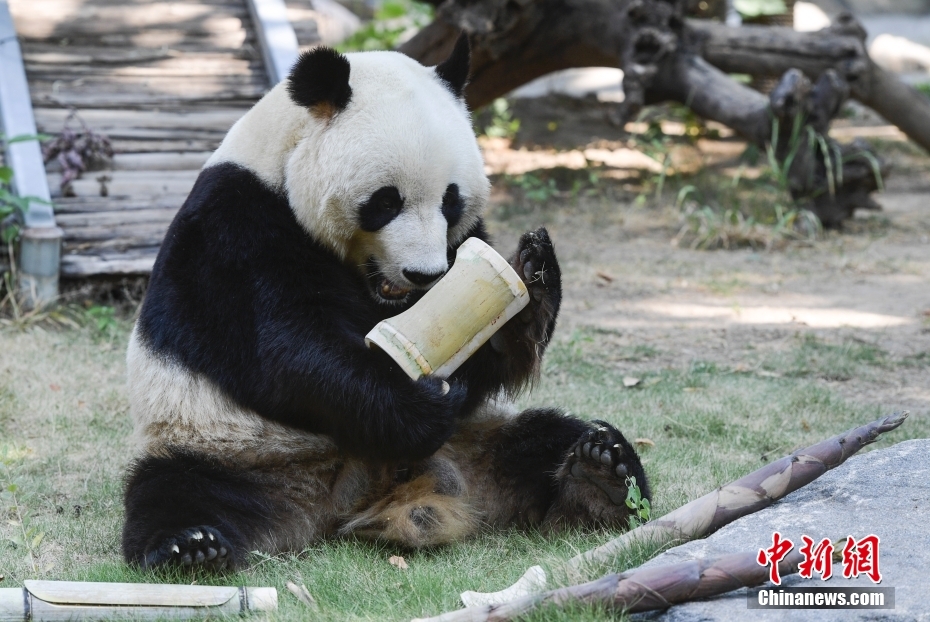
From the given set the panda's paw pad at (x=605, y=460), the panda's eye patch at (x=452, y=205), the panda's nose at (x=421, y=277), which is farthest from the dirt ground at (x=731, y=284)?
the panda's nose at (x=421, y=277)

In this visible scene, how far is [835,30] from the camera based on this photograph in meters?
9.23

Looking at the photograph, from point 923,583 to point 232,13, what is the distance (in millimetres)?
7578

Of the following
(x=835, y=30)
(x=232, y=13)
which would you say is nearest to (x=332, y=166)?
(x=232, y=13)

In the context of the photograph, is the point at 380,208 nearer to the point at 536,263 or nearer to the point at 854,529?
the point at 536,263

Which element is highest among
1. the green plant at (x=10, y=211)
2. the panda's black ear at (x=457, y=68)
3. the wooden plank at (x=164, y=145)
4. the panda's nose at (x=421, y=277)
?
→ the panda's black ear at (x=457, y=68)

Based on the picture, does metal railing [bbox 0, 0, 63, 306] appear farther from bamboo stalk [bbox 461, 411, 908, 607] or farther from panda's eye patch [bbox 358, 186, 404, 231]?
bamboo stalk [bbox 461, 411, 908, 607]

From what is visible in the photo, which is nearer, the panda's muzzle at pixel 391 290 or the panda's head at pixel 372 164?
the panda's head at pixel 372 164

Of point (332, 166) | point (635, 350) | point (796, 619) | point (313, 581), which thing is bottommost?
point (635, 350)

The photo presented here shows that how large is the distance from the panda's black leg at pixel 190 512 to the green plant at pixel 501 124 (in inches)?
336

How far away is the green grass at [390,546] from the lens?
2.98m

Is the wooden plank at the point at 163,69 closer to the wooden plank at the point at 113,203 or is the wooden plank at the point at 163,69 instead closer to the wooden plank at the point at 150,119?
the wooden plank at the point at 150,119

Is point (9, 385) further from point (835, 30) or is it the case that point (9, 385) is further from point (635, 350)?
point (835, 30)

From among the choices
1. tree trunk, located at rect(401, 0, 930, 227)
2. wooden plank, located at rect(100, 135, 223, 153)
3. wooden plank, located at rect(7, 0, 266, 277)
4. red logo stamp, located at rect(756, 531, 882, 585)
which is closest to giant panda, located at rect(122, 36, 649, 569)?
red logo stamp, located at rect(756, 531, 882, 585)

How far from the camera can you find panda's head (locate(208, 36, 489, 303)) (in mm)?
3242
